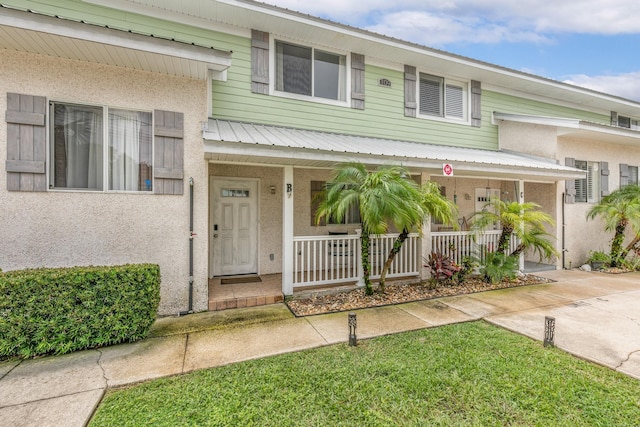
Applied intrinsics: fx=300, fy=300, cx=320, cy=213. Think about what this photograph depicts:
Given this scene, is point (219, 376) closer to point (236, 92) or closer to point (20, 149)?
point (20, 149)

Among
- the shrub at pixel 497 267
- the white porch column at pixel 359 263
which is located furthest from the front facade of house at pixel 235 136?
the shrub at pixel 497 267

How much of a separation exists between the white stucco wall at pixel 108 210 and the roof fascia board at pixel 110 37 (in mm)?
730

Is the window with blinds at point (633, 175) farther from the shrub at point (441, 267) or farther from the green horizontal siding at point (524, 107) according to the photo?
the shrub at point (441, 267)

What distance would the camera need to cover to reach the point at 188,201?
5559 millimetres

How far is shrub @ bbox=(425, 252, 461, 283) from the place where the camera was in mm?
7145

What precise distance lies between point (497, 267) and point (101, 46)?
30.9 ft

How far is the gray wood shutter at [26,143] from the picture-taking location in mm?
4586

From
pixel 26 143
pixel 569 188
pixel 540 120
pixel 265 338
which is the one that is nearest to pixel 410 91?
pixel 540 120

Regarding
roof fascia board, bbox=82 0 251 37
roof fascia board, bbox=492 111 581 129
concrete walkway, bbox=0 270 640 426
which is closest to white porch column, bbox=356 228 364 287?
concrete walkway, bbox=0 270 640 426

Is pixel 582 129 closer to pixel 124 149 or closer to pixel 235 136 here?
pixel 235 136

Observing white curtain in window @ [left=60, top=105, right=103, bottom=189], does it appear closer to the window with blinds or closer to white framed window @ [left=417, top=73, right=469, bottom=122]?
white framed window @ [left=417, top=73, right=469, bottom=122]

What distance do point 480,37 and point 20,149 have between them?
1917 cm

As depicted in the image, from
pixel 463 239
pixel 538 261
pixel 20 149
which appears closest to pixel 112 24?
pixel 20 149

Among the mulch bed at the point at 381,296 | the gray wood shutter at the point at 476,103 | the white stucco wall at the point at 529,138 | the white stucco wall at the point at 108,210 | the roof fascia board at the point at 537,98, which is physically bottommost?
the mulch bed at the point at 381,296
